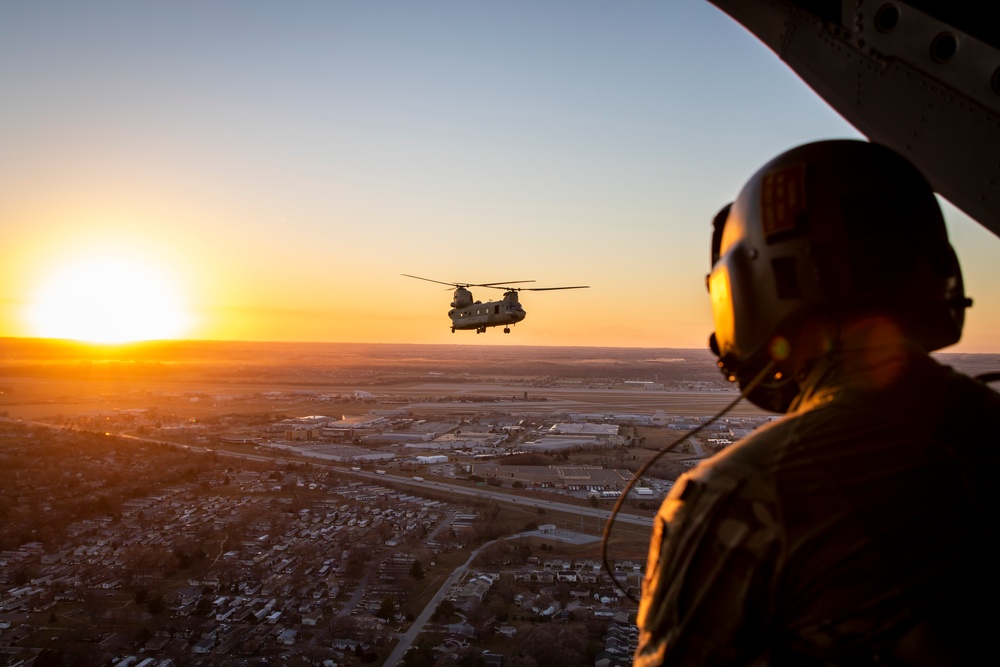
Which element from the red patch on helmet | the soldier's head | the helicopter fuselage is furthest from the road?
the red patch on helmet

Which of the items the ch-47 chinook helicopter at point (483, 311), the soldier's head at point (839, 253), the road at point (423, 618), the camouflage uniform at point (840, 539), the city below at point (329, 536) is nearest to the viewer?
the camouflage uniform at point (840, 539)

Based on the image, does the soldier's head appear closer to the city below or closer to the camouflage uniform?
the camouflage uniform

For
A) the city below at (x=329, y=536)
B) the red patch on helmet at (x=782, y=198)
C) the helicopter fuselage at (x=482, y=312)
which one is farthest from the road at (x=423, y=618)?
the red patch on helmet at (x=782, y=198)

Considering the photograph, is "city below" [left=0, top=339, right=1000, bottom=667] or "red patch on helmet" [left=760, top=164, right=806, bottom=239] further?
"city below" [left=0, top=339, right=1000, bottom=667]

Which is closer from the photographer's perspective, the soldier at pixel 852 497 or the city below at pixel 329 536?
the soldier at pixel 852 497

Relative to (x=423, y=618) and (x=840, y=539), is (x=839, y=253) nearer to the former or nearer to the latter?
(x=840, y=539)

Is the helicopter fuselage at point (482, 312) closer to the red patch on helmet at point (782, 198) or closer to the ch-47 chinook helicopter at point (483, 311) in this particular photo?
the ch-47 chinook helicopter at point (483, 311)

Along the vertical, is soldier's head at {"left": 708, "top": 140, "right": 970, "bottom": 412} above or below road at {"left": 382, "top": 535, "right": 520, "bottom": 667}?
above

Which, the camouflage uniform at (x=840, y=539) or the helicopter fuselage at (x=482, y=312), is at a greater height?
the helicopter fuselage at (x=482, y=312)
